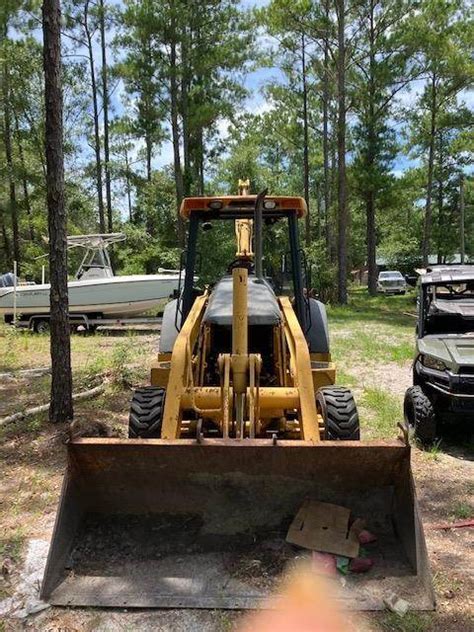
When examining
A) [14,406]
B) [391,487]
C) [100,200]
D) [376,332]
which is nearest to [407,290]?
[100,200]

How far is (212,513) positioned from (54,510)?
1.36m

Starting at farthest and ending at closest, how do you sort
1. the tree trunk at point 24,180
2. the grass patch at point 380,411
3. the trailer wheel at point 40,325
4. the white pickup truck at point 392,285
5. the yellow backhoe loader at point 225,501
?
the white pickup truck at point 392,285 → the tree trunk at point 24,180 → the trailer wheel at point 40,325 → the grass patch at point 380,411 → the yellow backhoe loader at point 225,501

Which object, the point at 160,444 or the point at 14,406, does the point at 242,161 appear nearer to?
the point at 14,406

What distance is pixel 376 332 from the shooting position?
13773 millimetres

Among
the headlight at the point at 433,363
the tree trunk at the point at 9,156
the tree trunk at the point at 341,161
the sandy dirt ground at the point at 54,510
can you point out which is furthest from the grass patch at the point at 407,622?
the tree trunk at the point at 9,156

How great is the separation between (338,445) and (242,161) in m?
21.3

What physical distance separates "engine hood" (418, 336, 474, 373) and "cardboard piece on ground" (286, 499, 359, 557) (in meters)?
2.44

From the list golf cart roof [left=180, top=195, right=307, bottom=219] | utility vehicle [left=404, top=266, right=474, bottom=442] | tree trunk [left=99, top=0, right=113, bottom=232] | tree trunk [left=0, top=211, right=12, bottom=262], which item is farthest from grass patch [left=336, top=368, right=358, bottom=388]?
tree trunk [left=0, top=211, right=12, bottom=262]

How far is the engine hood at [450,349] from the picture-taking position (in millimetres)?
5277

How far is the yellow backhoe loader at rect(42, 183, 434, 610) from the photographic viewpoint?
3025 millimetres

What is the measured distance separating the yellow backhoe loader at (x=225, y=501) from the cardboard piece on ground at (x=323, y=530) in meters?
0.05

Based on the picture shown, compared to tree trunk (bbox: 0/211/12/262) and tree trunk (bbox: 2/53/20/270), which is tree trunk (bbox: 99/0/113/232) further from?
tree trunk (bbox: 0/211/12/262)

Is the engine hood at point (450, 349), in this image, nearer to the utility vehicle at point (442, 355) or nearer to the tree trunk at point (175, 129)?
the utility vehicle at point (442, 355)

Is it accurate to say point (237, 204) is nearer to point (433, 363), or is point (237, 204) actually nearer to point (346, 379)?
point (433, 363)
